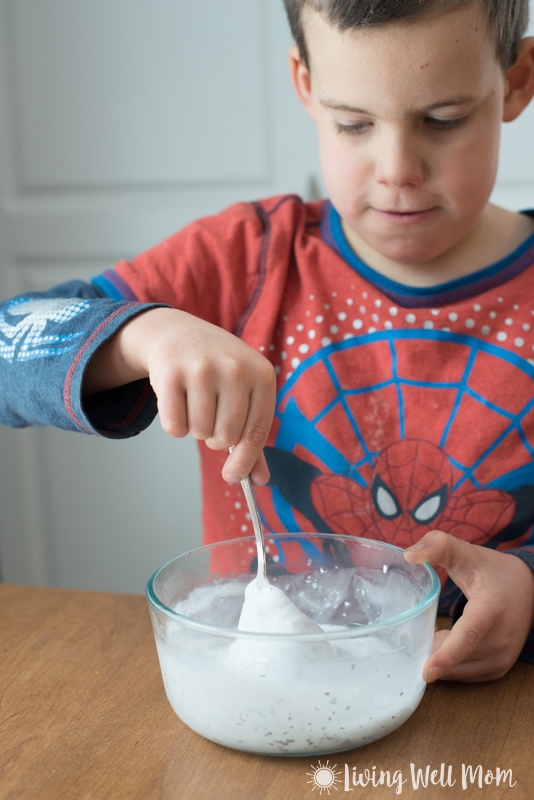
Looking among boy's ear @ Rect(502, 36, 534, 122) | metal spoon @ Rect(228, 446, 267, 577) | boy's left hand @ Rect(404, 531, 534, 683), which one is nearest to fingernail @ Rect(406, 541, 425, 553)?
boy's left hand @ Rect(404, 531, 534, 683)

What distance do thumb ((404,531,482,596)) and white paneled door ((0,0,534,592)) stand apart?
113 centimetres

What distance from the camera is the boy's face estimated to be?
29.9 inches

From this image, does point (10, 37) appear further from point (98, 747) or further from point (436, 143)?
point (98, 747)

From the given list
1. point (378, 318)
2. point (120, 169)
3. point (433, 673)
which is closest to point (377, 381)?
point (378, 318)

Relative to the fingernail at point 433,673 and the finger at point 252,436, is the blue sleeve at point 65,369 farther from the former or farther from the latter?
the fingernail at point 433,673

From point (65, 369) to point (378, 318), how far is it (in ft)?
1.27

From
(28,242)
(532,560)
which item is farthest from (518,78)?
(28,242)

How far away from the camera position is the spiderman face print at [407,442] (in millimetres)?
954

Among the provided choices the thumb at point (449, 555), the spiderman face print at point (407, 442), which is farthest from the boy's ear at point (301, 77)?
the thumb at point (449, 555)

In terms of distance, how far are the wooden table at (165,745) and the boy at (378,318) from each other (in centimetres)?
7

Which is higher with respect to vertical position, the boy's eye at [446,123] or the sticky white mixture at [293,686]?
the boy's eye at [446,123]

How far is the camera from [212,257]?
1.02 m

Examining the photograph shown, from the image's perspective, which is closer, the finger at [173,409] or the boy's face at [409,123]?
the finger at [173,409]

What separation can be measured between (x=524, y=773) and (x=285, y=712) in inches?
6.1
